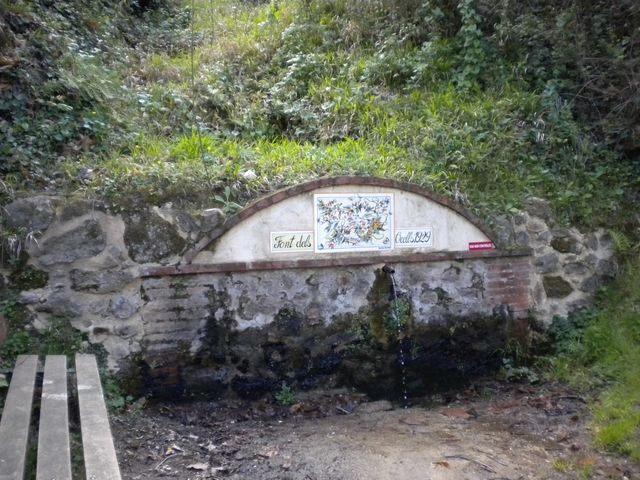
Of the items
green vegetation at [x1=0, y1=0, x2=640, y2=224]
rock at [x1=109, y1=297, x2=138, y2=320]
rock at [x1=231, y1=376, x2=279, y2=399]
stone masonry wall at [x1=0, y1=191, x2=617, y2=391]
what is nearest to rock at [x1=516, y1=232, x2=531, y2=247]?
stone masonry wall at [x1=0, y1=191, x2=617, y2=391]

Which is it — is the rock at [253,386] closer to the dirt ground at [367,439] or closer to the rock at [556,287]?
the dirt ground at [367,439]

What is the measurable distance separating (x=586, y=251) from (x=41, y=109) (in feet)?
17.0

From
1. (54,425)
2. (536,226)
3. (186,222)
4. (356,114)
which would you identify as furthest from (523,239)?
(54,425)

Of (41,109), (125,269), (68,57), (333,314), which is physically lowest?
(333,314)

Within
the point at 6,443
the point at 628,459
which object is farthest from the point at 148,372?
the point at 628,459

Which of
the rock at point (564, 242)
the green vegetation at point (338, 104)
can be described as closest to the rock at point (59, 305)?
the green vegetation at point (338, 104)

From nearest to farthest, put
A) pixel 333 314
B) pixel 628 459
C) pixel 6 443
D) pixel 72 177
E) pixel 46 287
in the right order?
pixel 6 443 < pixel 628 459 < pixel 46 287 < pixel 72 177 < pixel 333 314

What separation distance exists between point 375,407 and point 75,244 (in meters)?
2.76

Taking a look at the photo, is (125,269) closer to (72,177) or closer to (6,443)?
(72,177)

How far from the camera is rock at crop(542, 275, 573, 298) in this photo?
21.8ft

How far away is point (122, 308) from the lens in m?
5.37

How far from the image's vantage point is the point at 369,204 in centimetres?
602

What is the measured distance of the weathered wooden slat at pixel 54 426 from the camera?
120 inches

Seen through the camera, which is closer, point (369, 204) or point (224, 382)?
point (224, 382)
